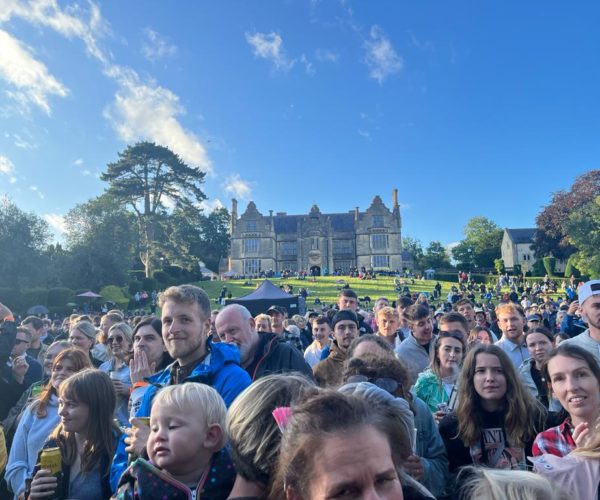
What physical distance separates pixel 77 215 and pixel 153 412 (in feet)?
161

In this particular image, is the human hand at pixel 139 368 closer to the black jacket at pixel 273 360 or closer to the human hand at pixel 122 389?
the human hand at pixel 122 389

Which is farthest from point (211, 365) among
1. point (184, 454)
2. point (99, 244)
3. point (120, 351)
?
point (99, 244)

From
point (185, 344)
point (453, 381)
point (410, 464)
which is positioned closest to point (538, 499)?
point (410, 464)

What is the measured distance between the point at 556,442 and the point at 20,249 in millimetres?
37921

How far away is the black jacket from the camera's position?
A: 3.84 meters

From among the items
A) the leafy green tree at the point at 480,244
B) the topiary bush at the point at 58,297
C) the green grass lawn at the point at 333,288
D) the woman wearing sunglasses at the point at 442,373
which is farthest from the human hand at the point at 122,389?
the leafy green tree at the point at 480,244

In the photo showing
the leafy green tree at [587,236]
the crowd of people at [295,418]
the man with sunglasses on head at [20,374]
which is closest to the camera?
the crowd of people at [295,418]

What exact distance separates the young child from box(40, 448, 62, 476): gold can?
0.93 meters

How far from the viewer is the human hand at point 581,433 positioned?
7.89 ft

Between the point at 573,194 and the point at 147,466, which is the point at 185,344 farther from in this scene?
the point at 573,194

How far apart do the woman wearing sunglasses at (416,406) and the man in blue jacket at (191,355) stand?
0.78 metres

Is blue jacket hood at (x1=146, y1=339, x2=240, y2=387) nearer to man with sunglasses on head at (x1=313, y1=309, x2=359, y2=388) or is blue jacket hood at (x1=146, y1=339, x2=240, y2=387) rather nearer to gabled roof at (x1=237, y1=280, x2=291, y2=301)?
man with sunglasses on head at (x1=313, y1=309, x2=359, y2=388)

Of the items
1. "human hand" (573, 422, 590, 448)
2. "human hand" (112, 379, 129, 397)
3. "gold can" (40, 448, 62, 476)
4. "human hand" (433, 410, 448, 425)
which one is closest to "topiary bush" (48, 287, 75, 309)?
"human hand" (112, 379, 129, 397)

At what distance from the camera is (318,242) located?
213 feet
